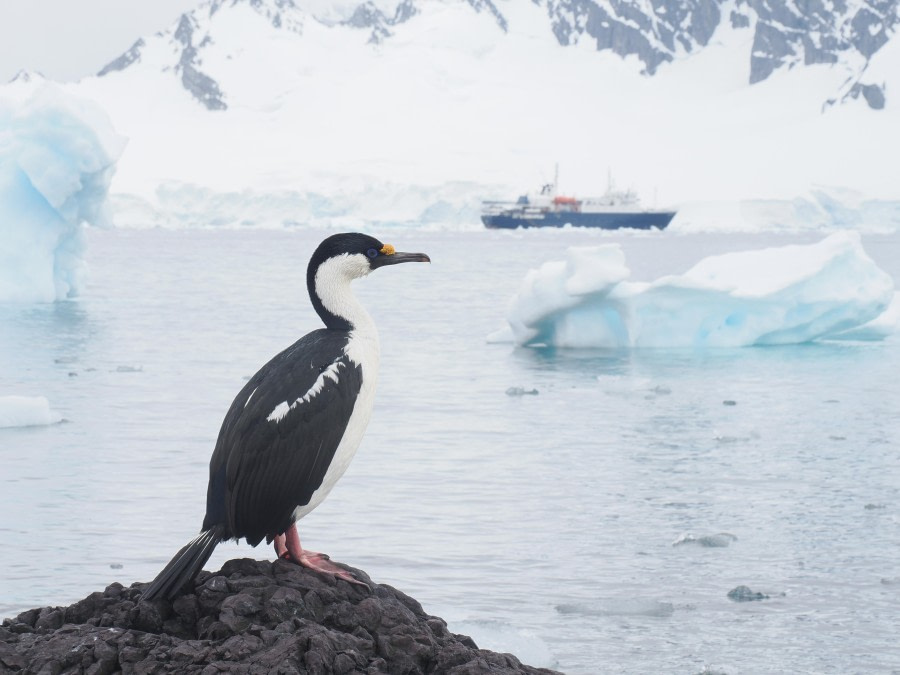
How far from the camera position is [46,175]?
26000 mm

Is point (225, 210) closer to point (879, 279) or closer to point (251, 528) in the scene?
point (879, 279)

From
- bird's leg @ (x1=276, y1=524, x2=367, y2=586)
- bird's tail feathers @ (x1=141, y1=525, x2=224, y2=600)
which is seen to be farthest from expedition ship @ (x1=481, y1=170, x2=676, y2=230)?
bird's tail feathers @ (x1=141, y1=525, x2=224, y2=600)

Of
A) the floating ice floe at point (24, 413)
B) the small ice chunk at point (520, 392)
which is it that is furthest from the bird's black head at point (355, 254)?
the small ice chunk at point (520, 392)

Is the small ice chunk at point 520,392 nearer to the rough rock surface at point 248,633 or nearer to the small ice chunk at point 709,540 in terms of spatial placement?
the small ice chunk at point 709,540

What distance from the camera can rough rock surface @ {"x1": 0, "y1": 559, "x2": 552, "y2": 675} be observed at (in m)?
3.82

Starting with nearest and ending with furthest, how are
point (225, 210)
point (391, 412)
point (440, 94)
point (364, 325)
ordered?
point (364, 325) < point (391, 412) < point (225, 210) < point (440, 94)

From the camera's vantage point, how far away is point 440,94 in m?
151

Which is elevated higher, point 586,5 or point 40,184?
point 586,5

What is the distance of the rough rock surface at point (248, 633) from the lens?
3822 millimetres

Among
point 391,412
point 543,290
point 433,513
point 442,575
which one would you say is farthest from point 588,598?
point 543,290

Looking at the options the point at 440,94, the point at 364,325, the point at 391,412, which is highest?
the point at 440,94

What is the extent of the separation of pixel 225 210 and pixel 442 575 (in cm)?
9657

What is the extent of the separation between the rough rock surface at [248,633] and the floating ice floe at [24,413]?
1059 centimetres

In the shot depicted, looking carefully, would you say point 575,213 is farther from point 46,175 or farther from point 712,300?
point 712,300
